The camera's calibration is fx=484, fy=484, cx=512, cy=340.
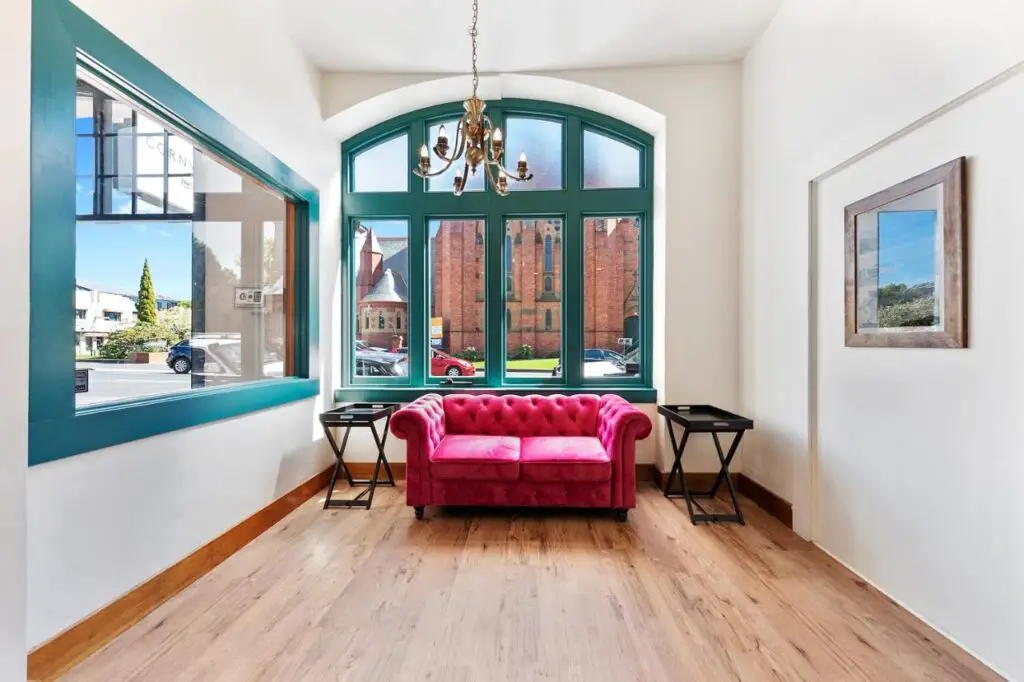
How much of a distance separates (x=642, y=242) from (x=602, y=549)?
2.79m

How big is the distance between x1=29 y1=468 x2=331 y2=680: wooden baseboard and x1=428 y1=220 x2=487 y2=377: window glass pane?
1.97m

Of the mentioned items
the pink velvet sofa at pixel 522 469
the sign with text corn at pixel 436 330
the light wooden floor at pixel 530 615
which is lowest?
the light wooden floor at pixel 530 615

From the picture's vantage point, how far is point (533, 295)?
14.9 ft

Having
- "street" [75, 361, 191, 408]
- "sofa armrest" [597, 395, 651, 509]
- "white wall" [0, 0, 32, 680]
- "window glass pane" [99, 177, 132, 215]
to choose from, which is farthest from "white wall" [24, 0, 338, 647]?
"sofa armrest" [597, 395, 651, 509]

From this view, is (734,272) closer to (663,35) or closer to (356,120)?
(663,35)

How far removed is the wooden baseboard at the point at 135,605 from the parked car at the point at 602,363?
2798 mm

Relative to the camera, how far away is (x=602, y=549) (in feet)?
9.60

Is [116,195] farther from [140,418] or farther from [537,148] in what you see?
[537,148]

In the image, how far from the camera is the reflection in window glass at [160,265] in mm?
2141

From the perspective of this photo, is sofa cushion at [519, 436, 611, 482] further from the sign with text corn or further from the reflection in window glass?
the reflection in window glass

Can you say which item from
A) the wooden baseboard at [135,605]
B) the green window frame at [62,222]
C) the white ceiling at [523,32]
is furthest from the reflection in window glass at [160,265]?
the white ceiling at [523,32]

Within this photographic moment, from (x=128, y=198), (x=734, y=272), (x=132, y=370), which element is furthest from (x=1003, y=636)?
(x=128, y=198)

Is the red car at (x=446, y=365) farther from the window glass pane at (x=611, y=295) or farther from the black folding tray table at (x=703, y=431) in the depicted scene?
the black folding tray table at (x=703, y=431)

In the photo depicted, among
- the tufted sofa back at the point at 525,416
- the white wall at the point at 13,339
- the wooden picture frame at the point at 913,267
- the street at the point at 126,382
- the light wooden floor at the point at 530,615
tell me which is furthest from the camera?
the tufted sofa back at the point at 525,416
